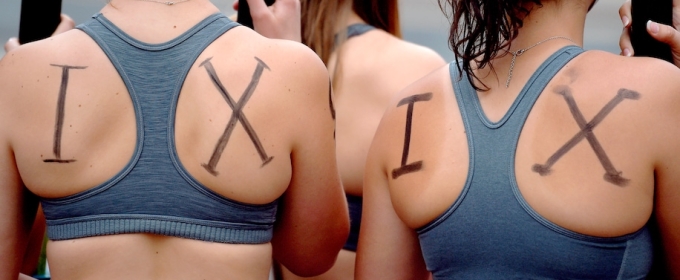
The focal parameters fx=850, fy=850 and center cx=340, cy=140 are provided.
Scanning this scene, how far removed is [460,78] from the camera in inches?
72.8

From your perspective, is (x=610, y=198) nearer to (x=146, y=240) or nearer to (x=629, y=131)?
(x=629, y=131)

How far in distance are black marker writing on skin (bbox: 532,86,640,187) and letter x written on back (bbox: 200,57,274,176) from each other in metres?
0.57

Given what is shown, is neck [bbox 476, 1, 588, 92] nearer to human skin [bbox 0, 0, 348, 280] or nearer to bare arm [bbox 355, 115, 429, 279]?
bare arm [bbox 355, 115, 429, 279]

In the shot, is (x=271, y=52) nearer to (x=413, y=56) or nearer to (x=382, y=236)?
(x=382, y=236)

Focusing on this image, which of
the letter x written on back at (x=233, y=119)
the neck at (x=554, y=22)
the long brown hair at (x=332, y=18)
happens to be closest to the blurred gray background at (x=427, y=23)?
the long brown hair at (x=332, y=18)

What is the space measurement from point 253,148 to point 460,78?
474 millimetres

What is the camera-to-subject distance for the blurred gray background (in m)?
10.2

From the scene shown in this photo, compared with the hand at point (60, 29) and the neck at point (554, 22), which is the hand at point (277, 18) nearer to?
the hand at point (60, 29)

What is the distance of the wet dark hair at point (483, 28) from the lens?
69.7 inches

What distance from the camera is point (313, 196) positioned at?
6.32 feet

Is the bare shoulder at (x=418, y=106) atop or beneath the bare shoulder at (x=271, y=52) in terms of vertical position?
beneath

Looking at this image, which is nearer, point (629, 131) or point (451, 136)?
point (629, 131)

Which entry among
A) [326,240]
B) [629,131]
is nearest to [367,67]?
[326,240]

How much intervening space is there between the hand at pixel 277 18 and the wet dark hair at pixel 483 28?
0.42 metres
